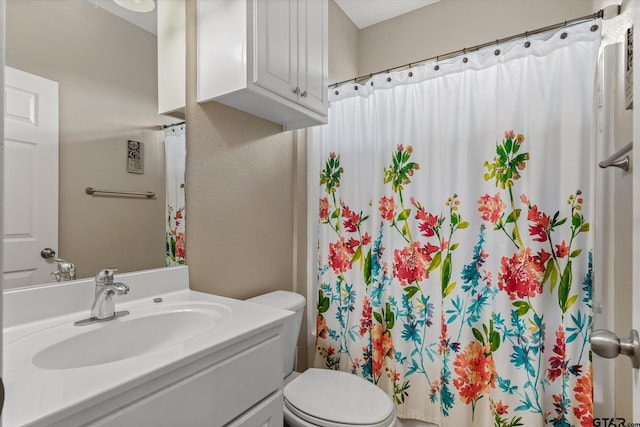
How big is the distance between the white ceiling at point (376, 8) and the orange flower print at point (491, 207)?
146 cm

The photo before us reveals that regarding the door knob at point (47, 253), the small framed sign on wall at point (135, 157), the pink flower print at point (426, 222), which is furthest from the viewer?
the pink flower print at point (426, 222)

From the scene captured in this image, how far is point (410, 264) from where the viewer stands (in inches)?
64.5

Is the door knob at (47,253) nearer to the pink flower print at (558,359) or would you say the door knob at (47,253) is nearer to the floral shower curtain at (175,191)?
the floral shower curtain at (175,191)

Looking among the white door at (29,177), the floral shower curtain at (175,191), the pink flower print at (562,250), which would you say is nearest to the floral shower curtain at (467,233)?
the pink flower print at (562,250)

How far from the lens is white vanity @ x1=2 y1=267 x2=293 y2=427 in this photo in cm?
57

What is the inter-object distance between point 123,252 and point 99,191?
23cm

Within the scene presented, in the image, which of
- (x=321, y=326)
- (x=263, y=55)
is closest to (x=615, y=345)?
(x=263, y=55)

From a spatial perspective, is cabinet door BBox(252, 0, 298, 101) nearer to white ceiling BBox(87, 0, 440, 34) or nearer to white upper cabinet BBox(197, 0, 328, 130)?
white upper cabinet BBox(197, 0, 328, 130)

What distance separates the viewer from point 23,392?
557 millimetres

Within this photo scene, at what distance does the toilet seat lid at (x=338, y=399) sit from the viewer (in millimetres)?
1198

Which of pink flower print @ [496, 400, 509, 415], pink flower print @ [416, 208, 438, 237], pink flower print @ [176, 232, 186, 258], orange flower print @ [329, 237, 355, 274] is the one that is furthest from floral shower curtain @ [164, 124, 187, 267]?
pink flower print @ [496, 400, 509, 415]

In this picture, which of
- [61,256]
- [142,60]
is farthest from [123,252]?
[142,60]

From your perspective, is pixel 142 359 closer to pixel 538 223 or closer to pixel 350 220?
pixel 350 220

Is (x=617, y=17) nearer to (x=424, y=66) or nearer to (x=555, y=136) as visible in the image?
(x=555, y=136)
